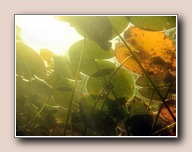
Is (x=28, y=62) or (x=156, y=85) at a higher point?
(x=28, y=62)

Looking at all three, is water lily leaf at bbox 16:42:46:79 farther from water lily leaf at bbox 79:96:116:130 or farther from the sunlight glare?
water lily leaf at bbox 79:96:116:130

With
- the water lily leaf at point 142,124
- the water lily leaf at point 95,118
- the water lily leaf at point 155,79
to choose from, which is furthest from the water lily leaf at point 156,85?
the water lily leaf at point 95,118

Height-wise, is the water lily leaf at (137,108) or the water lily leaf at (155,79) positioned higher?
the water lily leaf at (155,79)

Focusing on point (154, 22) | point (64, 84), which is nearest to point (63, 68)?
point (64, 84)

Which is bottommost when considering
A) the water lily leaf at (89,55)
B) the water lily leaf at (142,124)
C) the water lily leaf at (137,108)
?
the water lily leaf at (142,124)

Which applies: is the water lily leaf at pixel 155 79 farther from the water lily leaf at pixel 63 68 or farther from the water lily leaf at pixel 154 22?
the water lily leaf at pixel 63 68

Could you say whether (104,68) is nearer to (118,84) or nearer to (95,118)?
(118,84)
